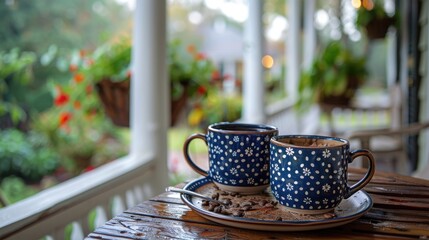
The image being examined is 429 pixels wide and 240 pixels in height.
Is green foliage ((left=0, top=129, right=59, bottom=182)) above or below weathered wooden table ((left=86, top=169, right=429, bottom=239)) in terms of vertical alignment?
below

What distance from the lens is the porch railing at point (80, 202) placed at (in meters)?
1.10

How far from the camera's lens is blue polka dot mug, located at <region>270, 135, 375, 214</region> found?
72 centimetres

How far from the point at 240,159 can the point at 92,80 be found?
1305 mm

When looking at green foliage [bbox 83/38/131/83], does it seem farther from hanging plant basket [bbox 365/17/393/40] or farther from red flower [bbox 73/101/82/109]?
hanging plant basket [bbox 365/17/393/40]

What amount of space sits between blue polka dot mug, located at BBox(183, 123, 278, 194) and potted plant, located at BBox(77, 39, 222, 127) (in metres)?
1.11

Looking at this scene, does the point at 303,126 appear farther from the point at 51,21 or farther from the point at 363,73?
the point at 51,21

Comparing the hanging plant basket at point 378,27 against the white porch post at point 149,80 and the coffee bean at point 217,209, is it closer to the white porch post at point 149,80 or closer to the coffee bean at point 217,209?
the white porch post at point 149,80

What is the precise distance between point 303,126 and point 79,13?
300 centimetres

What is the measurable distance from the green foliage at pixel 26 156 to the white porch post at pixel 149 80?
2884 mm

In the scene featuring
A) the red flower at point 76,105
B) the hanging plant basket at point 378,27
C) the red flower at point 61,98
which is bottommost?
the red flower at point 76,105

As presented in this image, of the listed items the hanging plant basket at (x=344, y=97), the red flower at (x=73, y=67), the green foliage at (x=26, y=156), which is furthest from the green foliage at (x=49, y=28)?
the hanging plant basket at (x=344, y=97)

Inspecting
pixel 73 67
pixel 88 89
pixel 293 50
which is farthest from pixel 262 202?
pixel 293 50

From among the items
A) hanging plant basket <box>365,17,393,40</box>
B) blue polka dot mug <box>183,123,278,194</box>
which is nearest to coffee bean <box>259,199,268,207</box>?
blue polka dot mug <box>183,123,278,194</box>

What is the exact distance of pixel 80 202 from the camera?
4.35 feet
